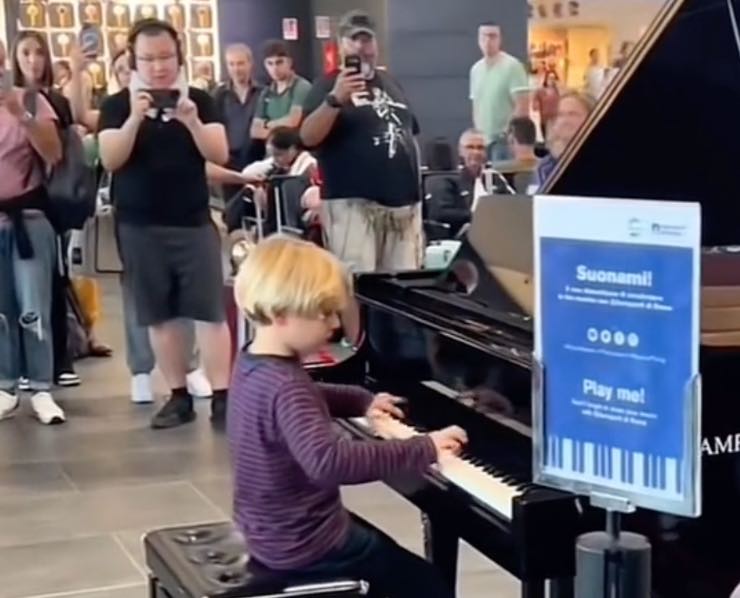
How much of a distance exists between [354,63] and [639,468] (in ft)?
14.9

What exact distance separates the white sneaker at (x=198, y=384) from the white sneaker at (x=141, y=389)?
0.18 metres

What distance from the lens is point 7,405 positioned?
579 centimetres

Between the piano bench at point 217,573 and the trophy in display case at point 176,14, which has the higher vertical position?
the trophy in display case at point 176,14

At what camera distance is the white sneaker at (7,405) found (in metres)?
5.76

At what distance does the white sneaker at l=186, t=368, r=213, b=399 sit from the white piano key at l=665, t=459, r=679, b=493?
4588 millimetres

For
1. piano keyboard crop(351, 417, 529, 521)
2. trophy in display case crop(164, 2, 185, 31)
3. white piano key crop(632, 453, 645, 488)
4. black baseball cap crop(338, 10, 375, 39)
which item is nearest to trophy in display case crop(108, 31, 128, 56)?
trophy in display case crop(164, 2, 185, 31)

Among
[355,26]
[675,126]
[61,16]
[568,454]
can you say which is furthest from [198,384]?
[61,16]

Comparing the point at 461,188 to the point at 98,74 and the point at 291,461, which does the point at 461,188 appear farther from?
the point at 98,74

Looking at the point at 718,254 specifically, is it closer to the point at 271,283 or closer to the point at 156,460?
the point at 271,283

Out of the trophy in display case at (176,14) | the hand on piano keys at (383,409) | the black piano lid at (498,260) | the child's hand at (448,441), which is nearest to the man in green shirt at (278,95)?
the trophy in display case at (176,14)

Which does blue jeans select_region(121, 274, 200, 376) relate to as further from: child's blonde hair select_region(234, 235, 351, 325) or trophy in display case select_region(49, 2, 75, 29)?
trophy in display case select_region(49, 2, 75, 29)

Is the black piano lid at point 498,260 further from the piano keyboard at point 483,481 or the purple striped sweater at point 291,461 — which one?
the purple striped sweater at point 291,461

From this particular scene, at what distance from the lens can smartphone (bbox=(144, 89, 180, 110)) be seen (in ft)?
17.1

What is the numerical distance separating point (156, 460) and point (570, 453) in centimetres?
364
